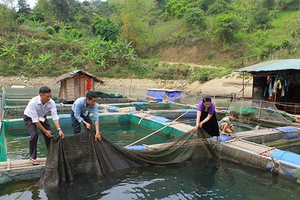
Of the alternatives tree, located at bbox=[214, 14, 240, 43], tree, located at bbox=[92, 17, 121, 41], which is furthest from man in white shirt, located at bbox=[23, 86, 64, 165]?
tree, located at bbox=[92, 17, 121, 41]

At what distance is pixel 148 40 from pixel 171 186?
40.1 metres

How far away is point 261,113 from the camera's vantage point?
11398mm

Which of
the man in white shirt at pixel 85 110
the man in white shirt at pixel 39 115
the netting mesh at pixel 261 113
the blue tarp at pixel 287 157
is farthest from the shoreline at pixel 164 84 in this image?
the man in white shirt at pixel 39 115

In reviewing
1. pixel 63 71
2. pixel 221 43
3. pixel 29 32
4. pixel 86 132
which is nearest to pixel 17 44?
pixel 29 32

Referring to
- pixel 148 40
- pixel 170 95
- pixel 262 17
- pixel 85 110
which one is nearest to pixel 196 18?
pixel 148 40

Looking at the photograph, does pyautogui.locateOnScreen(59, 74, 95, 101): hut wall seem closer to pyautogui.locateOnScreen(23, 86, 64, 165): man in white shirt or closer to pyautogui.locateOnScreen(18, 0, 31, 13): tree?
pyautogui.locateOnScreen(23, 86, 64, 165): man in white shirt

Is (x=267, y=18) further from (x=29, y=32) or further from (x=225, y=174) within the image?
(x=225, y=174)

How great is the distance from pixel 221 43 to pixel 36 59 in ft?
81.0

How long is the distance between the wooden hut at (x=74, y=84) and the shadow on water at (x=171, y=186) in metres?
11.3

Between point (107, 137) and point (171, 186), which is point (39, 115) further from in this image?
point (107, 137)

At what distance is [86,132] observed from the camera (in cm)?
532

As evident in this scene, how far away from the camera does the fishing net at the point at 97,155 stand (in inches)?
192

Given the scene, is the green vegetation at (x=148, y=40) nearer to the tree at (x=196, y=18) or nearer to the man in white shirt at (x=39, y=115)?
the tree at (x=196, y=18)

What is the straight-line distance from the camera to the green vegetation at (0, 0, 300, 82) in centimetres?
3256
